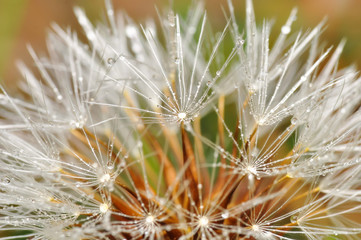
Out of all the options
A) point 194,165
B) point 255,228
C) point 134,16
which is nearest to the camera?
point 255,228

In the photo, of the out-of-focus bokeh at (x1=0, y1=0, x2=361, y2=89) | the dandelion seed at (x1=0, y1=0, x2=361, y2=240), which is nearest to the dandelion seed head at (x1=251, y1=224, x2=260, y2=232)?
the dandelion seed at (x1=0, y1=0, x2=361, y2=240)

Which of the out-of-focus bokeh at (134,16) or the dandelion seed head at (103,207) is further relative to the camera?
the out-of-focus bokeh at (134,16)

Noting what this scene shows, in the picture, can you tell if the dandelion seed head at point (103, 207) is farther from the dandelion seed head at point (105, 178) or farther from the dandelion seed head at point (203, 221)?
the dandelion seed head at point (203, 221)

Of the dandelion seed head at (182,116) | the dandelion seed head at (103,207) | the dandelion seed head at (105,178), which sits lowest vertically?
the dandelion seed head at (103,207)

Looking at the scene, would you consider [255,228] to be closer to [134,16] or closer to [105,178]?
[105,178]

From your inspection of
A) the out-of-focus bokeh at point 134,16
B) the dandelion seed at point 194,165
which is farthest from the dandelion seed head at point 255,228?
the out-of-focus bokeh at point 134,16

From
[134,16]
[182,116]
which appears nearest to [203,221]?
[182,116]

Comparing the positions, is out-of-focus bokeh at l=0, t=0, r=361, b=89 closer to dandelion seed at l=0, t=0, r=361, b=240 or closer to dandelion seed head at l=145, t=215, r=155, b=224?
dandelion seed at l=0, t=0, r=361, b=240

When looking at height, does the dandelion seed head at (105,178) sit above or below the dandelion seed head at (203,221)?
above

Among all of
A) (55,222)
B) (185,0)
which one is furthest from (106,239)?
(185,0)

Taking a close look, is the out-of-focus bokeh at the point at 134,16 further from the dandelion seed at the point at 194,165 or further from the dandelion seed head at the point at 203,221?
the dandelion seed head at the point at 203,221
